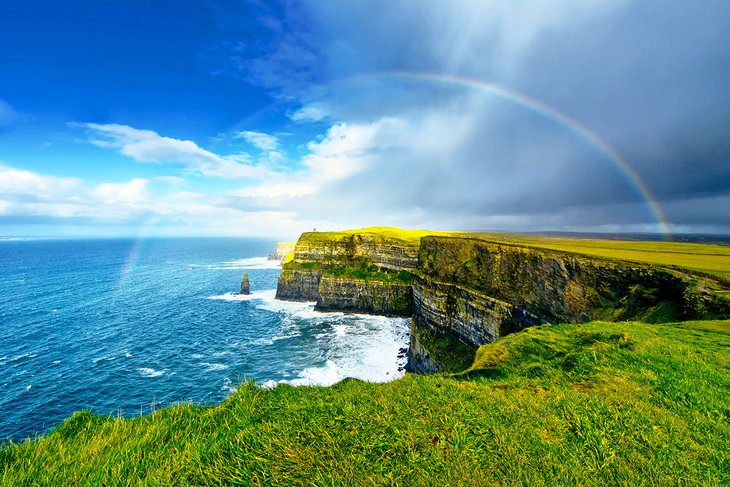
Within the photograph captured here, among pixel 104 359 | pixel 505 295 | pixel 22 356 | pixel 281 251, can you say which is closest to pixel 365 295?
pixel 505 295

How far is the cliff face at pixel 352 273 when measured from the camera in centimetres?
6838

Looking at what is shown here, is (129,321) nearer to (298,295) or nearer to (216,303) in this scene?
(216,303)

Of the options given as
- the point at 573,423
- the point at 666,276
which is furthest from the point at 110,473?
the point at 666,276

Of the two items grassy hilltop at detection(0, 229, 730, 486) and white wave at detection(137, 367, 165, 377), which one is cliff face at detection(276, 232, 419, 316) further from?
grassy hilltop at detection(0, 229, 730, 486)

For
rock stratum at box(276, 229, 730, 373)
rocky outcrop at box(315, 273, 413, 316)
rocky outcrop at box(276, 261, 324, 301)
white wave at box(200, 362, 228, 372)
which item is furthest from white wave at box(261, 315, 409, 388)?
rocky outcrop at box(276, 261, 324, 301)

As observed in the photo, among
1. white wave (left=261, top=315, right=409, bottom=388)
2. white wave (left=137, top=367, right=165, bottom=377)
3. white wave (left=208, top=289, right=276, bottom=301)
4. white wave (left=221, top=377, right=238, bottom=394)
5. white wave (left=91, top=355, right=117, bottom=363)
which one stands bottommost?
white wave (left=261, top=315, right=409, bottom=388)

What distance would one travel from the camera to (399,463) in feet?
15.7

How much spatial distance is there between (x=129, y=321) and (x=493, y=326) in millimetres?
64307

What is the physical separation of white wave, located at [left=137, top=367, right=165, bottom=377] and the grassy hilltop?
39772mm

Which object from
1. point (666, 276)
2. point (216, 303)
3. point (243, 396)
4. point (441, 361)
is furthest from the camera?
point (216, 303)

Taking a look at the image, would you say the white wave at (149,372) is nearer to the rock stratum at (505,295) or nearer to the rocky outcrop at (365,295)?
the rock stratum at (505,295)

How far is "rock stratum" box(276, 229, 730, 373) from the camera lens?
79.2 ft

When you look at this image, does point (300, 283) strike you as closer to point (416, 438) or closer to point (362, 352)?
point (362, 352)

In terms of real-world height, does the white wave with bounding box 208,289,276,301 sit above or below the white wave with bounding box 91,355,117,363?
above
